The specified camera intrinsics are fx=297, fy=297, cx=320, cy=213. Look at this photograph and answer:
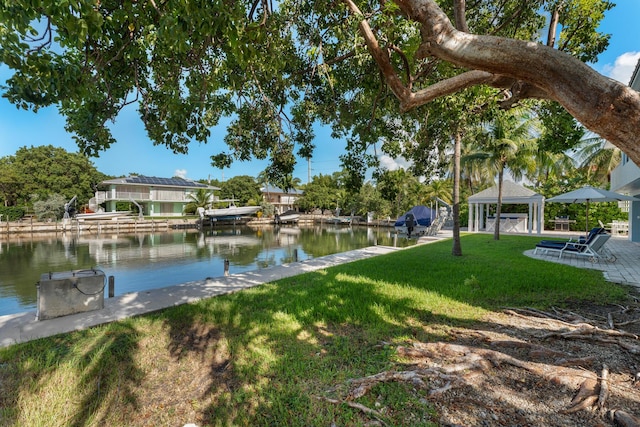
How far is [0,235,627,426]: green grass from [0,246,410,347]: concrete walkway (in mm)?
537

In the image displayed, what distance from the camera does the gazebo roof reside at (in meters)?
20.5

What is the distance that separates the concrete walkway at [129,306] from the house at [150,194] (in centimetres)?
4144

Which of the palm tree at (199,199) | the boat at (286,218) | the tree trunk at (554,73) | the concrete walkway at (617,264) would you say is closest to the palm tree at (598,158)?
the concrete walkway at (617,264)

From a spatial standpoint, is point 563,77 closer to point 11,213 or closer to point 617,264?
point 617,264

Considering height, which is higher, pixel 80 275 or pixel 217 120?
pixel 217 120

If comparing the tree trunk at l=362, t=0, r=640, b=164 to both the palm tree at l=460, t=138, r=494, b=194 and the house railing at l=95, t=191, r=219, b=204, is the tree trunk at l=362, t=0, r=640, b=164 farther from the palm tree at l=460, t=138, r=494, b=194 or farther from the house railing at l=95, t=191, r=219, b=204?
the house railing at l=95, t=191, r=219, b=204

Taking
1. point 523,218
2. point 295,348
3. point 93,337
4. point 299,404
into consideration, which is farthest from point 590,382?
point 523,218

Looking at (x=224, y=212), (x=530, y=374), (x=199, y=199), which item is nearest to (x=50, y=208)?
(x=199, y=199)

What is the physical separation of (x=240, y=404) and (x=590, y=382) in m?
3.41

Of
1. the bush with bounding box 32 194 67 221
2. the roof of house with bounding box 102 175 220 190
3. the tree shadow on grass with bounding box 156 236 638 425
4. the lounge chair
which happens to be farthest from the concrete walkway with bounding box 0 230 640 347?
the roof of house with bounding box 102 175 220 190

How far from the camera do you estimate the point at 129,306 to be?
6.13 meters

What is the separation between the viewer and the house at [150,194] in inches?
1642

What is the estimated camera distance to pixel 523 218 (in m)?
22.9

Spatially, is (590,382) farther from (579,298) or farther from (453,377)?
(579,298)
